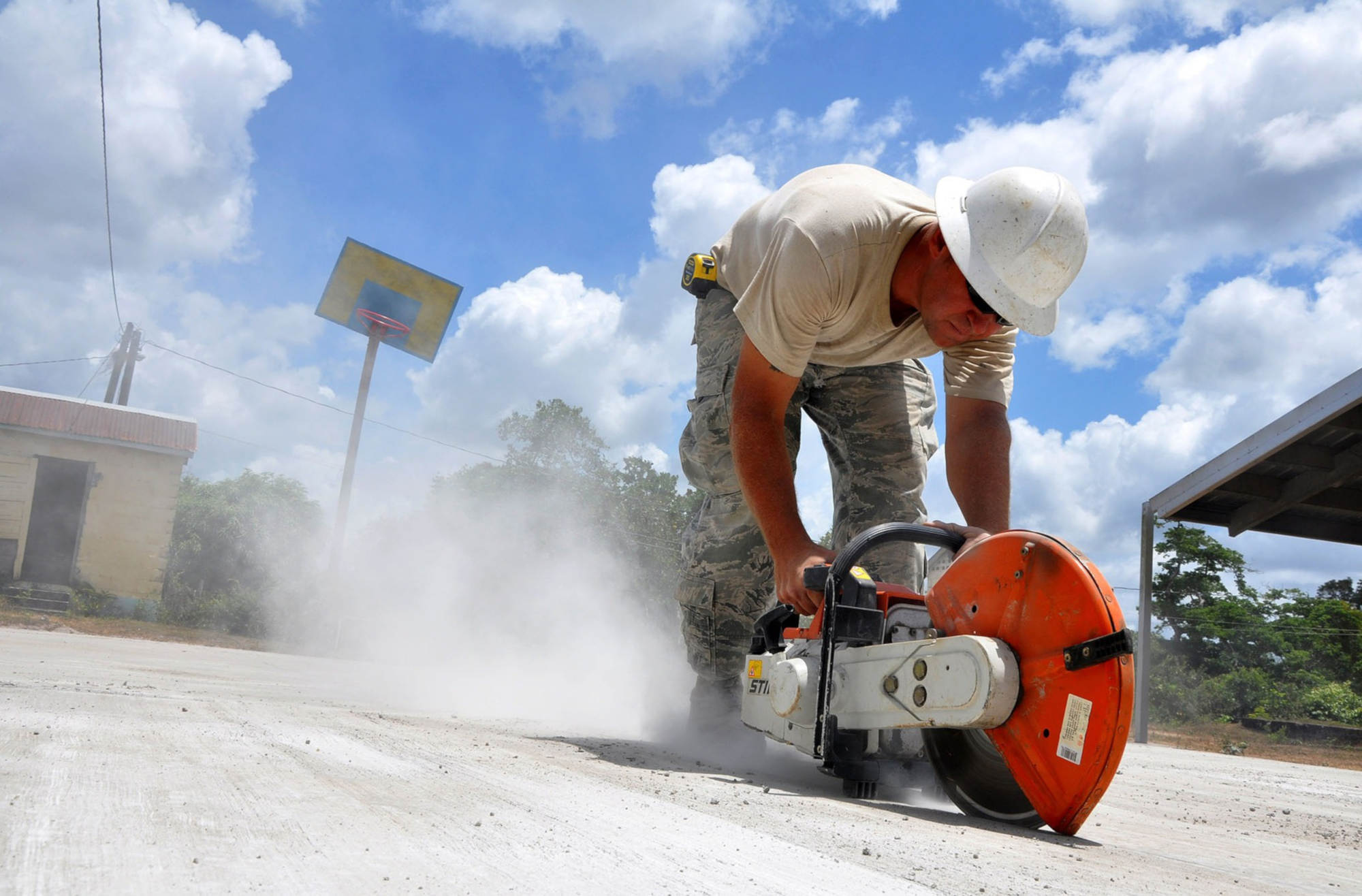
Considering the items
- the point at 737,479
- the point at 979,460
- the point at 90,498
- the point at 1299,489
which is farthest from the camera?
the point at 90,498

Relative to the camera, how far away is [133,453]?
1727cm

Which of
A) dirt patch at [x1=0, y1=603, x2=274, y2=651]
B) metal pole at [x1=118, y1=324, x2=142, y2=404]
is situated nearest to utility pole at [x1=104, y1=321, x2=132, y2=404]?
metal pole at [x1=118, y1=324, x2=142, y2=404]

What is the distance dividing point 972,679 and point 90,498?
19011mm

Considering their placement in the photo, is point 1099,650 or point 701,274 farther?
point 701,274

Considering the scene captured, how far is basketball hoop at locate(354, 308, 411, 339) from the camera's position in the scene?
1827 centimetres

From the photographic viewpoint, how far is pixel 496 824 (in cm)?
123

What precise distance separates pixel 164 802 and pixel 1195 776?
3555 millimetres

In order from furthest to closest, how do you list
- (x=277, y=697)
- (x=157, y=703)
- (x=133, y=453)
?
(x=133, y=453) → (x=277, y=697) → (x=157, y=703)

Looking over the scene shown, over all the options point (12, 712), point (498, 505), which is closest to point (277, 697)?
point (12, 712)

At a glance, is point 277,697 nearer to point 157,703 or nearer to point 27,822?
point 157,703

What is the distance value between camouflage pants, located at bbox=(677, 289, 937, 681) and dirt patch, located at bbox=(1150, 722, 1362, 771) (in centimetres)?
645

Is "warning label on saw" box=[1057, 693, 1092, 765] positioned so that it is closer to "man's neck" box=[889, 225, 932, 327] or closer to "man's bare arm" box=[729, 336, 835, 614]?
"man's bare arm" box=[729, 336, 835, 614]

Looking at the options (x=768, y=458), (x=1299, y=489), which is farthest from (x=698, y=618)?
(x=1299, y=489)

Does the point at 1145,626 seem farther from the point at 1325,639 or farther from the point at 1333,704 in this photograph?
the point at 1325,639
